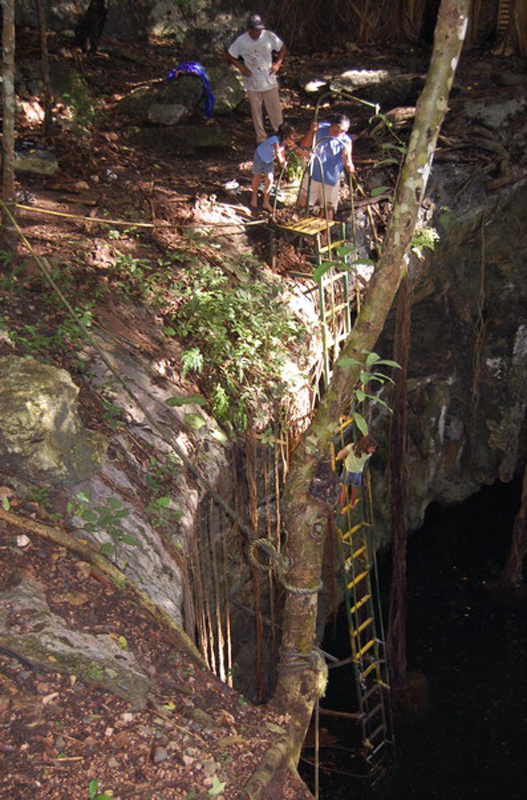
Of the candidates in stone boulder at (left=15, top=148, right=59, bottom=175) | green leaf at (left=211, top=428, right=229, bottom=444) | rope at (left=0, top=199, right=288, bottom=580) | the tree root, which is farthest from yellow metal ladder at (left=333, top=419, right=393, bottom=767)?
stone boulder at (left=15, top=148, right=59, bottom=175)

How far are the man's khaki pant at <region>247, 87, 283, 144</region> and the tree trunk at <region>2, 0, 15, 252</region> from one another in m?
3.51

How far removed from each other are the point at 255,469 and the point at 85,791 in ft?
11.2

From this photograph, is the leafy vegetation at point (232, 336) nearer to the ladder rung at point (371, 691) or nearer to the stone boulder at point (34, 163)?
the stone boulder at point (34, 163)

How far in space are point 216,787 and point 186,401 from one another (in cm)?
296

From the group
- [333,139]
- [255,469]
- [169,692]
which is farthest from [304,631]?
[333,139]

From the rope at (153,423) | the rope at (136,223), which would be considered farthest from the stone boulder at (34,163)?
the rope at (153,423)

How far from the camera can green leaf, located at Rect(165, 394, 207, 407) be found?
19.1 ft

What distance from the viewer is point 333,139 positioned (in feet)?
24.8

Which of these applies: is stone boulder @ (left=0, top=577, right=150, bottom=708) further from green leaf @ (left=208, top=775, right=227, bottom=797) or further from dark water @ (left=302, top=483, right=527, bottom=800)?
dark water @ (left=302, top=483, right=527, bottom=800)

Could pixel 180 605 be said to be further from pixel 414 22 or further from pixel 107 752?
pixel 414 22

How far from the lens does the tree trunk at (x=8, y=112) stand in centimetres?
595

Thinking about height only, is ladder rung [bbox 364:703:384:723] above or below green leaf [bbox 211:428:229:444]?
below

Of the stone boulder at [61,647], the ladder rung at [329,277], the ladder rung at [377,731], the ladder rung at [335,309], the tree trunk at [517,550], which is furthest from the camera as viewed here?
the tree trunk at [517,550]

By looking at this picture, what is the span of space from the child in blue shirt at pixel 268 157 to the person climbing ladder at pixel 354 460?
309cm
